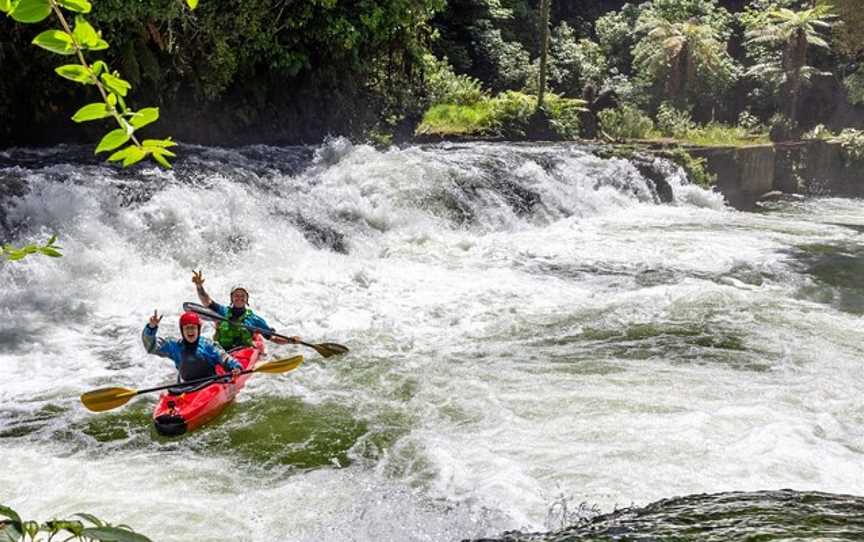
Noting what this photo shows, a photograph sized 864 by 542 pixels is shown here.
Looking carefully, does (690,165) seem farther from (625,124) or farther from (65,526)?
(65,526)

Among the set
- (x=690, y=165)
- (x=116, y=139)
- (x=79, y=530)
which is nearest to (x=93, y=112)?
(x=116, y=139)

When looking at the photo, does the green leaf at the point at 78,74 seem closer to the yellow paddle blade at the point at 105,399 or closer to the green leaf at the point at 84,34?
the green leaf at the point at 84,34

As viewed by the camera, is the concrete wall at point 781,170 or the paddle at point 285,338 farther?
the concrete wall at point 781,170

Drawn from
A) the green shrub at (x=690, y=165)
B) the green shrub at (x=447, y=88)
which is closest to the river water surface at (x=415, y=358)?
the green shrub at (x=690, y=165)

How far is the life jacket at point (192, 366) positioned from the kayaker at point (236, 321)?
64 centimetres

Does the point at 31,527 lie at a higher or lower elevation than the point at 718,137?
higher

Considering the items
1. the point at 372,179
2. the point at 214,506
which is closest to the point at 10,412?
the point at 214,506

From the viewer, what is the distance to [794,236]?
43.4ft

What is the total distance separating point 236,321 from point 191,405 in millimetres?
1291

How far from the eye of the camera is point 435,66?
2005 centimetres

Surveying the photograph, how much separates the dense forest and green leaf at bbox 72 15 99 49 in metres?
9.85

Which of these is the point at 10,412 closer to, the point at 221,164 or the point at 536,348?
the point at 536,348

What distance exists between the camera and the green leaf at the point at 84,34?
80 cm

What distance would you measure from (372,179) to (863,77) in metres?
18.4
